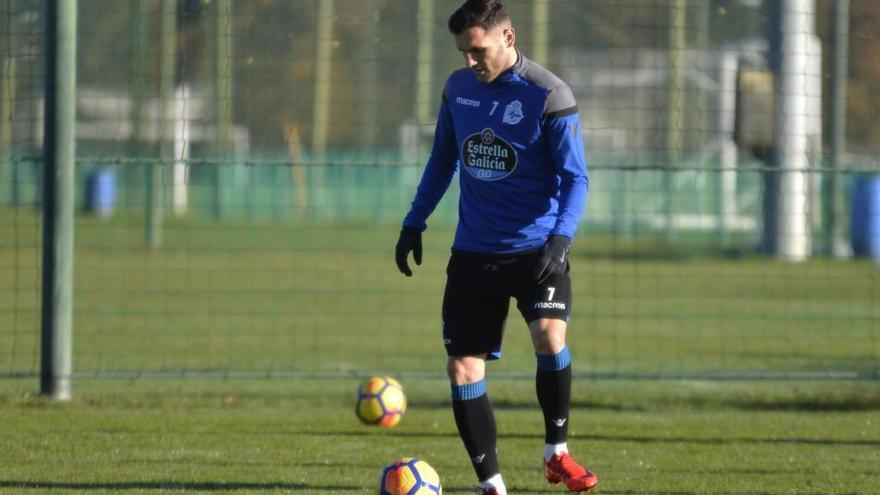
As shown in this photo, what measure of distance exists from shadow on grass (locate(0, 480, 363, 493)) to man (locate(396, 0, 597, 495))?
920 mm

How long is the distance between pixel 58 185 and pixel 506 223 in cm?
456

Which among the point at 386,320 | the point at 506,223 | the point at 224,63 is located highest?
the point at 224,63

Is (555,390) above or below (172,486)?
above

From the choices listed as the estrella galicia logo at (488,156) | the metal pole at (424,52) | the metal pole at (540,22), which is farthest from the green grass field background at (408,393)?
the metal pole at (540,22)

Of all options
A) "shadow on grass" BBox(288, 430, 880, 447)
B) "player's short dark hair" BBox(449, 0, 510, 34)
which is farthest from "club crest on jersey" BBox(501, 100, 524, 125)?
"shadow on grass" BBox(288, 430, 880, 447)

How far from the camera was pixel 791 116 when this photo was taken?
48.3 feet

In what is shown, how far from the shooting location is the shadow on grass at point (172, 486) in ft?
21.7

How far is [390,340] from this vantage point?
1398 centimetres

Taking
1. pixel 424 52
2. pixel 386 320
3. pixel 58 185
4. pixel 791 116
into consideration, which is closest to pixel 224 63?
pixel 58 185

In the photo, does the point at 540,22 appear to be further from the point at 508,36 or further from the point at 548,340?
the point at 548,340

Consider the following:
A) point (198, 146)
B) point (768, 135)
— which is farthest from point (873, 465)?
point (768, 135)

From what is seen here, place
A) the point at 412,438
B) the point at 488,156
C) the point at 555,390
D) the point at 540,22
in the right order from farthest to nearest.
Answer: the point at 540,22 < the point at 412,438 < the point at 555,390 < the point at 488,156

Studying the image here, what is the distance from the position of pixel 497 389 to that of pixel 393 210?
64.0 ft

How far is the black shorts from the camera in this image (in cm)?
617
